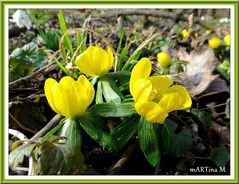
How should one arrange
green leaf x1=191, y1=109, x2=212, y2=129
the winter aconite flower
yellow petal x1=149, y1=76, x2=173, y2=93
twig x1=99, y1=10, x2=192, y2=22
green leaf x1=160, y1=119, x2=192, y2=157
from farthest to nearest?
twig x1=99, y1=10, x2=192, y2=22 → the winter aconite flower → green leaf x1=191, y1=109, x2=212, y2=129 → green leaf x1=160, y1=119, x2=192, y2=157 → yellow petal x1=149, y1=76, x2=173, y2=93

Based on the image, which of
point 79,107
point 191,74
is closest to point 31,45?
point 191,74

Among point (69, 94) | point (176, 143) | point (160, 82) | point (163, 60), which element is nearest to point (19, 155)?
point (69, 94)

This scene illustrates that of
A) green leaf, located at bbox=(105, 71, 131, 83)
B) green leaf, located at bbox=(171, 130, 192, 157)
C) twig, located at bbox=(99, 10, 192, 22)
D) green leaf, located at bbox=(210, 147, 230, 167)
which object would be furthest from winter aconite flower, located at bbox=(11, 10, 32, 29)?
green leaf, located at bbox=(210, 147, 230, 167)

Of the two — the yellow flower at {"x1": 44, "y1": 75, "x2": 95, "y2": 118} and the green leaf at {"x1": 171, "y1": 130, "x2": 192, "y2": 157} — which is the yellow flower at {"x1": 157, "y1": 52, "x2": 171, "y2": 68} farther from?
the yellow flower at {"x1": 44, "y1": 75, "x2": 95, "y2": 118}

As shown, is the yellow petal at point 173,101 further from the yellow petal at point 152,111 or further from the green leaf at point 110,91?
the green leaf at point 110,91

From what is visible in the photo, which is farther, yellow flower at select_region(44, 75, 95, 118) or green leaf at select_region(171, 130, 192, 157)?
green leaf at select_region(171, 130, 192, 157)

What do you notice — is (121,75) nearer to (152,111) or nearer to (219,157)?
(152,111)

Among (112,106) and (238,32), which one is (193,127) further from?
(112,106)
